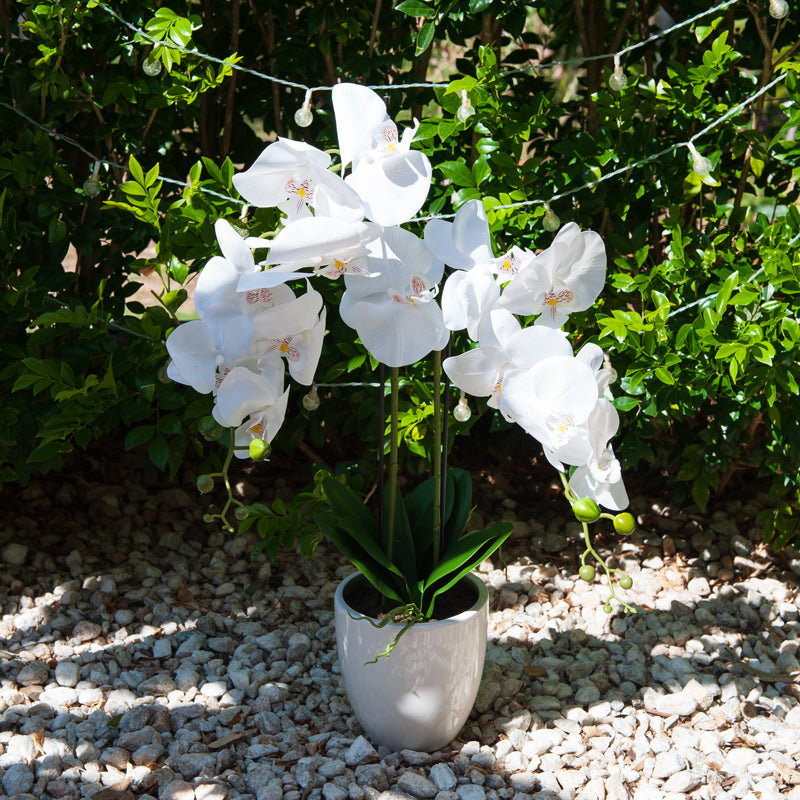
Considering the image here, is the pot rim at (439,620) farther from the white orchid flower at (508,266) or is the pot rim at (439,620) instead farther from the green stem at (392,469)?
the white orchid flower at (508,266)

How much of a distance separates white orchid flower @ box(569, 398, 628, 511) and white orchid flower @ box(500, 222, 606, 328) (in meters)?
0.16

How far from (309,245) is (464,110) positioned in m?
0.70

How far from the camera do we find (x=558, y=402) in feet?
3.70

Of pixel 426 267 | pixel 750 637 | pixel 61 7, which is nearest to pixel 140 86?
pixel 61 7

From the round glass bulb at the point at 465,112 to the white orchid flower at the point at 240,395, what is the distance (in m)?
0.72

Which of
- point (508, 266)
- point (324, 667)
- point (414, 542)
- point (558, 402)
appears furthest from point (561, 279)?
point (324, 667)

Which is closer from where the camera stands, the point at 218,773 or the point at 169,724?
the point at 218,773

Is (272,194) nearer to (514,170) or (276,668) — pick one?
(514,170)

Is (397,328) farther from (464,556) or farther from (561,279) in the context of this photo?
(464,556)

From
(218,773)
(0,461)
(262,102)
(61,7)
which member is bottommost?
(218,773)

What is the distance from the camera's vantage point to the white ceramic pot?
1.49 m

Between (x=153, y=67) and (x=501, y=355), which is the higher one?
(x=153, y=67)

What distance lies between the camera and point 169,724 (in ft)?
5.49

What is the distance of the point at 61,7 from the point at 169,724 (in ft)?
4.42
